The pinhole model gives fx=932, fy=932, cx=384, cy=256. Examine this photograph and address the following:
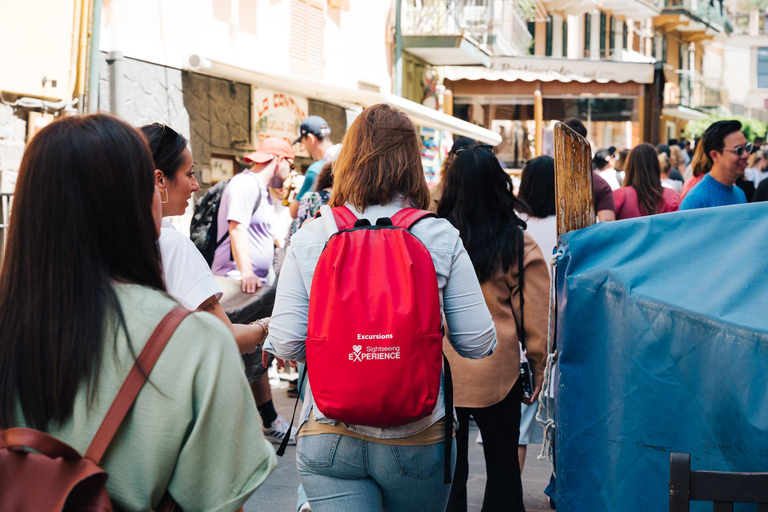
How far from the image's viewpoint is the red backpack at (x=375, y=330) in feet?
8.11

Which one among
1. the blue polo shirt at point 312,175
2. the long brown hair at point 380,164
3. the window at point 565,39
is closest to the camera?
the long brown hair at point 380,164

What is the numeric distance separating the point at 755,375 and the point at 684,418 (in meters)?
0.33

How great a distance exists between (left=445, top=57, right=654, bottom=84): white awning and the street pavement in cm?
1716

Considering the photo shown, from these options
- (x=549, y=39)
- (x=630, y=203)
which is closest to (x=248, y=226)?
(x=630, y=203)

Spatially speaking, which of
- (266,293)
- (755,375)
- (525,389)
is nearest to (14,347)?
(755,375)

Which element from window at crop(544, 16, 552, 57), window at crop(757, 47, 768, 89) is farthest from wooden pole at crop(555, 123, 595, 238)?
window at crop(757, 47, 768, 89)

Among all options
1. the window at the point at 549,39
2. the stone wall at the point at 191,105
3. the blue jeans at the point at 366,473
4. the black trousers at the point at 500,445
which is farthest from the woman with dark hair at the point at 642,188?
the window at the point at 549,39

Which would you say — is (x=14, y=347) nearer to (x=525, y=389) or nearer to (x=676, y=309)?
(x=676, y=309)

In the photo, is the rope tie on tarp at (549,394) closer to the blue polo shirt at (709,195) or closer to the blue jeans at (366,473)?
the blue jeans at (366,473)

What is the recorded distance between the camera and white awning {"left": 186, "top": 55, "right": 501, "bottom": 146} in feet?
33.8

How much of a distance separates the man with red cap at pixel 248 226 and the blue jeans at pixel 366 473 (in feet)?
10.0

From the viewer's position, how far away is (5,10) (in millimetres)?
8016

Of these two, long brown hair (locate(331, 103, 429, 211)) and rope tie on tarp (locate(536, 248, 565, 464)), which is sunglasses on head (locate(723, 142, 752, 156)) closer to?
rope tie on tarp (locate(536, 248, 565, 464))

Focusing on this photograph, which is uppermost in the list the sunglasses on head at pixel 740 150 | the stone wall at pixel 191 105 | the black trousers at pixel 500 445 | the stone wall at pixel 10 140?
the stone wall at pixel 191 105
